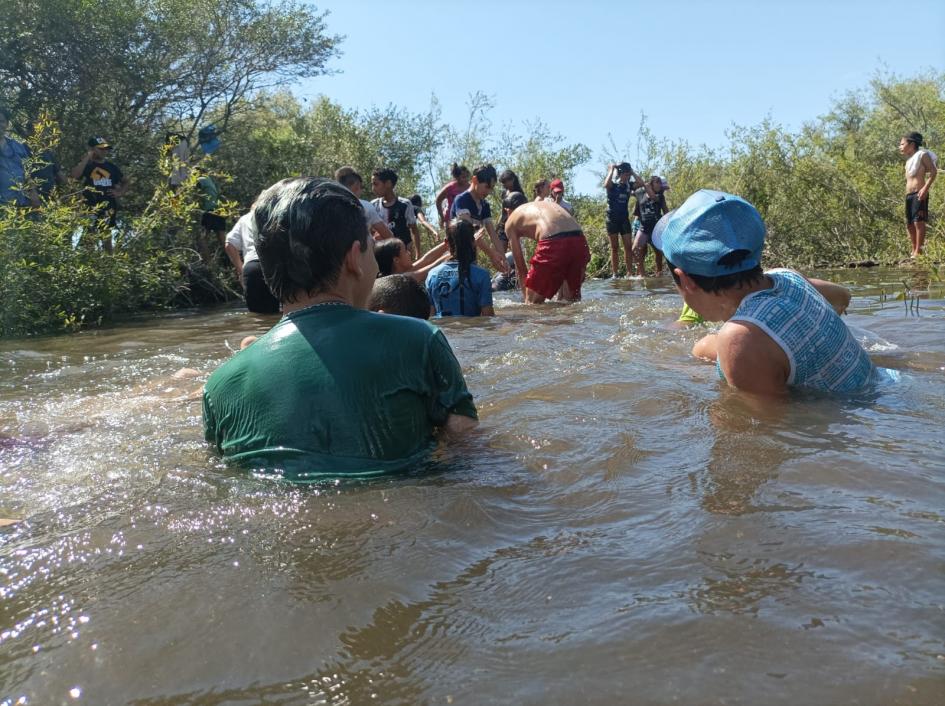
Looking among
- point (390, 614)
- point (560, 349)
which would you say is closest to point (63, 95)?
point (560, 349)

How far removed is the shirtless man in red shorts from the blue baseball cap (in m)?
5.89

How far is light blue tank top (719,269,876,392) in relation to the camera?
2990 mm

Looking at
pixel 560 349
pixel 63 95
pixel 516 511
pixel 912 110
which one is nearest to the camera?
pixel 516 511

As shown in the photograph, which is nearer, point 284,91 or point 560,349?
point 560,349

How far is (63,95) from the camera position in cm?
1437

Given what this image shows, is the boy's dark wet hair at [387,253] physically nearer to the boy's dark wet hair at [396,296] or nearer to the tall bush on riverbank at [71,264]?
the boy's dark wet hair at [396,296]

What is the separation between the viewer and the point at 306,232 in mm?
2482

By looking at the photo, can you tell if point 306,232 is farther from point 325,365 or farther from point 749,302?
point 749,302

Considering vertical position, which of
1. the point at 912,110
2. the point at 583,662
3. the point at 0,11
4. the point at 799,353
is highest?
the point at 0,11

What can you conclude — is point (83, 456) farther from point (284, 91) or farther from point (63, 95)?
point (284, 91)

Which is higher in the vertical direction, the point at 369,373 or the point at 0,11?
the point at 0,11

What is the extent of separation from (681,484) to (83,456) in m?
2.23

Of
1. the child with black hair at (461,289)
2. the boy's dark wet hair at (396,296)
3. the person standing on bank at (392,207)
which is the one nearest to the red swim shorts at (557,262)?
the child with black hair at (461,289)

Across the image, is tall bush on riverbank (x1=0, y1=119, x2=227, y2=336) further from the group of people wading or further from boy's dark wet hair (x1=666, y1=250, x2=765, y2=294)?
boy's dark wet hair (x1=666, y1=250, x2=765, y2=294)
